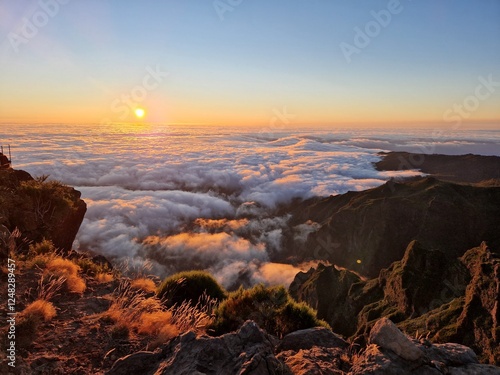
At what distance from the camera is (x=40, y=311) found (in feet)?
20.7

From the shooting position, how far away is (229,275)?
6722 inches

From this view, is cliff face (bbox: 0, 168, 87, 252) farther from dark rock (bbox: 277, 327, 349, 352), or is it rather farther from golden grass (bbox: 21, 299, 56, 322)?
dark rock (bbox: 277, 327, 349, 352)

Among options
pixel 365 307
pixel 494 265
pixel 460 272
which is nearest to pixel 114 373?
pixel 494 265

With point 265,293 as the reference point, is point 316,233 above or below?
below

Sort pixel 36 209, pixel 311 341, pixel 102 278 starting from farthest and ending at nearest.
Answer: pixel 36 209, pixel 102 278, pixel 311 341

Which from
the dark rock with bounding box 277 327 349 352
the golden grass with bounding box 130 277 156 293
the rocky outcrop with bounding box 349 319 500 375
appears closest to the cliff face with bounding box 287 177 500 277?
the golden grass with bounding box 130 277 156 293

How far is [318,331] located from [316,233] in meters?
161

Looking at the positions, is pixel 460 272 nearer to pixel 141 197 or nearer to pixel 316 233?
pixel 316 233

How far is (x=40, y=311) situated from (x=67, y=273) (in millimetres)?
2469

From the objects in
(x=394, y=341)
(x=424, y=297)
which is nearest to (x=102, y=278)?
(x=394, y=341)

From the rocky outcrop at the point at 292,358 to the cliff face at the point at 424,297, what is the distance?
0.89m

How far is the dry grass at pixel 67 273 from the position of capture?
26.8 feet

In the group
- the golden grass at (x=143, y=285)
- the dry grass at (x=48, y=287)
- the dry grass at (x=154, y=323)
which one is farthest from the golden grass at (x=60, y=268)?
the dry grass at (x=154, y=323)

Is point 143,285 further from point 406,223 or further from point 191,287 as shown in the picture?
point 406,223
